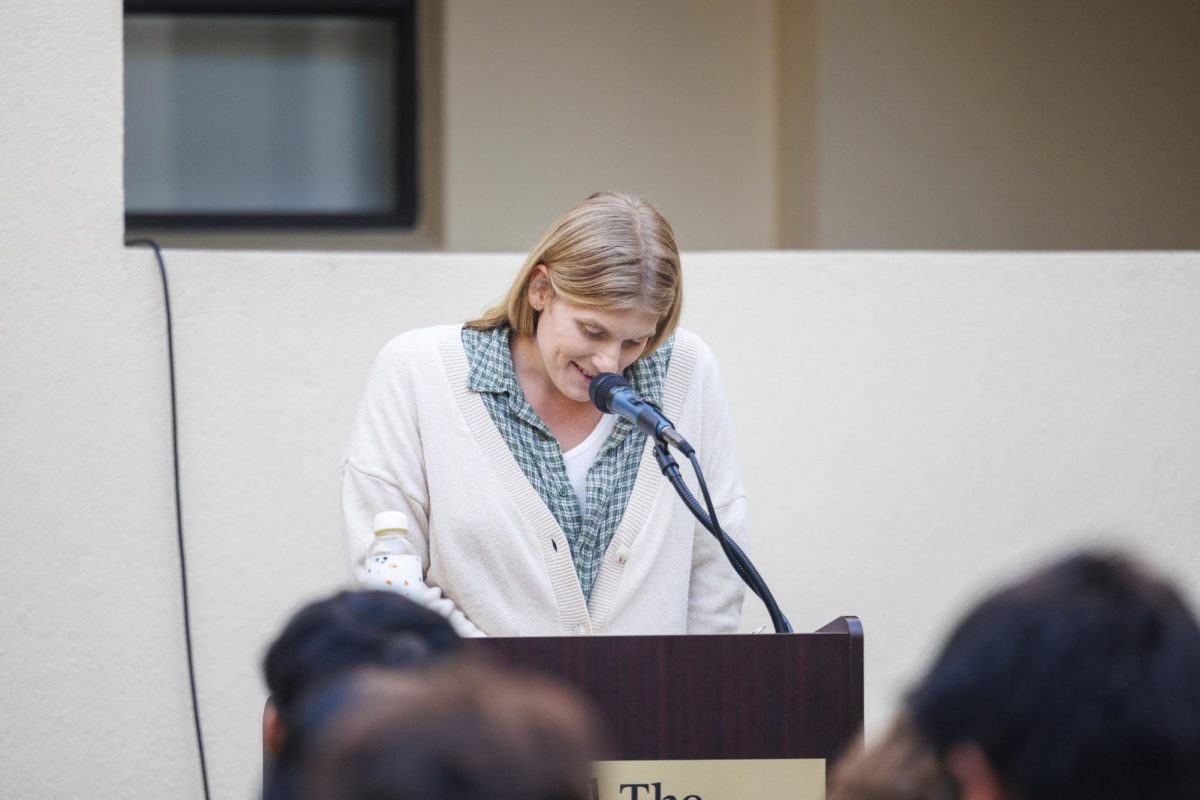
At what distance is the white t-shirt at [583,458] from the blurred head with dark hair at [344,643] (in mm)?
1233

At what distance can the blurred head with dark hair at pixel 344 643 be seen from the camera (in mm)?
1207

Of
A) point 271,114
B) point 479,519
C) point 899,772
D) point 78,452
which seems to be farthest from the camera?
point 271,114

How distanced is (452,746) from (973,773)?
0.36m

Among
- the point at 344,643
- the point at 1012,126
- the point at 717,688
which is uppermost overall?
the point at 1012,126

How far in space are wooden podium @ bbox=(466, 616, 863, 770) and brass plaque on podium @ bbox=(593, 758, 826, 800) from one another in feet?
0.03

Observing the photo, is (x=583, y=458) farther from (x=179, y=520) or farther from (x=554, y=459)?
(x=179, y=520)

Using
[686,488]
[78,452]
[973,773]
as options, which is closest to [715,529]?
[686,488]

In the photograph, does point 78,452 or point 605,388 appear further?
point 78,452

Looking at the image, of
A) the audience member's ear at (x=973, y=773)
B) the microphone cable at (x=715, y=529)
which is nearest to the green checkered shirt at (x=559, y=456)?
the microphone cable at (x=715, y=529)

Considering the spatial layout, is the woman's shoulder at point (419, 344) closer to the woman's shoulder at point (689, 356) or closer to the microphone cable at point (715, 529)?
the woman's shoulder at point (689, 356)

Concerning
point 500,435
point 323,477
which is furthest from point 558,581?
point 323,477

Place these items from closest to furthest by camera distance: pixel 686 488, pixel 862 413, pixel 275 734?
1. pixel 275 734
2. pixel 686 488
3. pixel 862 413

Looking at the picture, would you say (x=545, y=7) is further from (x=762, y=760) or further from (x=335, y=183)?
(x=762, y=760)

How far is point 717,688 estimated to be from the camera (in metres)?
2.00
